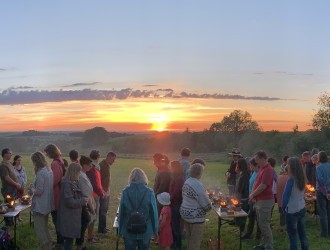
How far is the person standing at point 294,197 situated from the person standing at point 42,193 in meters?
4.22

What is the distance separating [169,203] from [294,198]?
7.41ft

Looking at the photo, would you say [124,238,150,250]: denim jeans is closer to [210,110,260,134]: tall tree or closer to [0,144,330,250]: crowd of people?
[0,144,330,250]: crowd of people

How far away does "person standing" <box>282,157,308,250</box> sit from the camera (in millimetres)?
7723

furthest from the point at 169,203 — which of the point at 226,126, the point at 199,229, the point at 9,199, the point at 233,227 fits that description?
the point at 226,126

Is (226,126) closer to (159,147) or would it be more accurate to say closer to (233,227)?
(159,147)

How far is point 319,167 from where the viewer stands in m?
Answer: 10.6

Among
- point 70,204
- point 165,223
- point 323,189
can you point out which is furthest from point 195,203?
point 323,189

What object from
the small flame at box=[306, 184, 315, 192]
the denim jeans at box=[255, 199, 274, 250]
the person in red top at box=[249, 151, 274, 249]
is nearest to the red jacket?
the person in red top at box=[249, 151, 274, 249]

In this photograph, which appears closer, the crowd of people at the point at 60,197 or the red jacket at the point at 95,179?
the crowd of people at the point at 60,197

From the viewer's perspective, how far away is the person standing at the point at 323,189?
1048 centimetres

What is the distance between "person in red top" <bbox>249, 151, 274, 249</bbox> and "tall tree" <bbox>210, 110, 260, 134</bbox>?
4666 centimetres

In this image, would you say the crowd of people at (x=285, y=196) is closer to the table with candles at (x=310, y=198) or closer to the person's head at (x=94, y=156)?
the table with candles at (x=310, y=198)

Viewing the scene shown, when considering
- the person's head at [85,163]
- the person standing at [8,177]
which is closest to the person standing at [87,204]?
the person's head at [85,163]

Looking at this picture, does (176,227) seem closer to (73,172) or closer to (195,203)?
(195,203)
